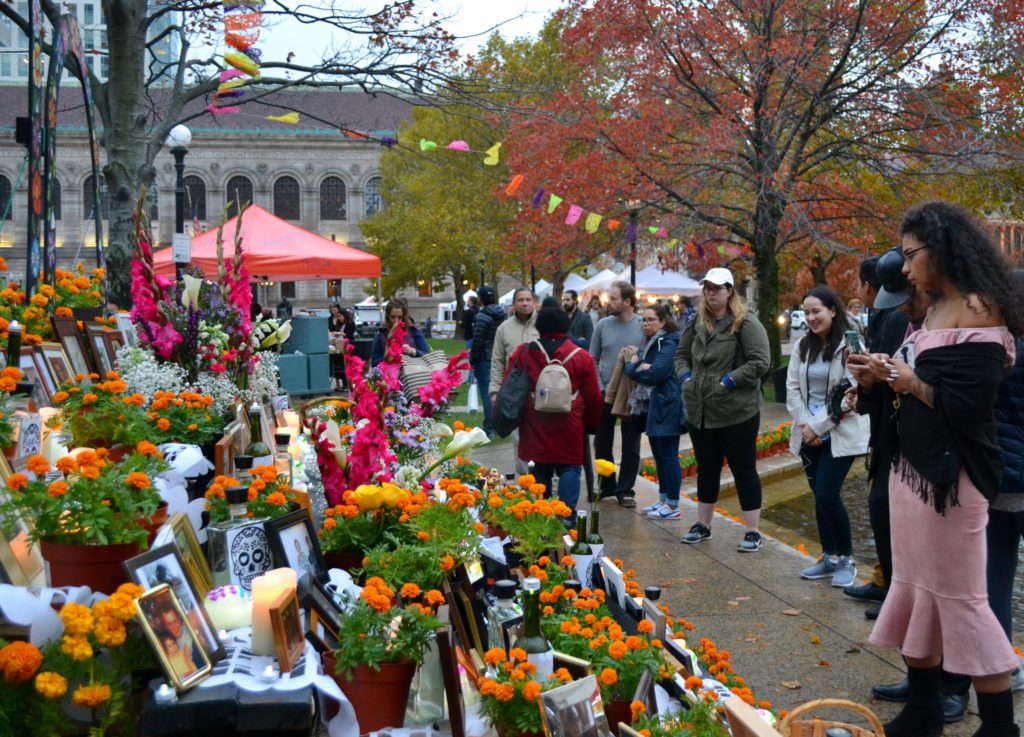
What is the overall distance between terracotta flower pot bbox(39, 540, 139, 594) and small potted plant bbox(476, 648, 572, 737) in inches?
39.7

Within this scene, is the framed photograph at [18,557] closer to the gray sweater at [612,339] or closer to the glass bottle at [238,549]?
the glass bottle at [238,549]

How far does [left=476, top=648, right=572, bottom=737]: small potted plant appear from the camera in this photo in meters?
2.55

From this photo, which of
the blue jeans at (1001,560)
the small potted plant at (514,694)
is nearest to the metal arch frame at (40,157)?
the small potted plant at (514,694)

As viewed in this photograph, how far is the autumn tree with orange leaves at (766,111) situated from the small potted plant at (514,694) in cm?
1302

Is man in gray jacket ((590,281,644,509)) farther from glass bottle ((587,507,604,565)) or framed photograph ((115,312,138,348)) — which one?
framed photograph ((115,312,138,348))

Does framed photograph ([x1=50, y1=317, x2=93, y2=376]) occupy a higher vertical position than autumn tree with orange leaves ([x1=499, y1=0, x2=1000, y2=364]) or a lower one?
lower

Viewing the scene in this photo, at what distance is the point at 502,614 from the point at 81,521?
4.25 feet

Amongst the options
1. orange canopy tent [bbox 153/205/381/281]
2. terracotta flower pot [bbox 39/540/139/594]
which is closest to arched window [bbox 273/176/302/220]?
orange canopy tent [bbox 153/205/381/281]

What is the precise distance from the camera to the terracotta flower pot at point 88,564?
98.3 inches

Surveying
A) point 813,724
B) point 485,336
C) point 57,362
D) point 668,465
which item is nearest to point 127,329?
point 57,362

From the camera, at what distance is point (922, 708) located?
4031 millimetres

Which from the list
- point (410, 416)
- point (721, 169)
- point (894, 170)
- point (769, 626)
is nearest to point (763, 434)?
point (721, 169)

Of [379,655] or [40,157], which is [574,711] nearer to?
[379,655]

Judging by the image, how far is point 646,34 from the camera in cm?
1536
